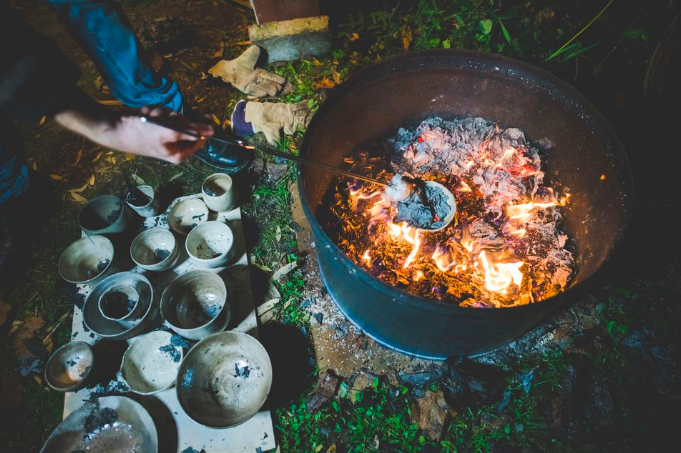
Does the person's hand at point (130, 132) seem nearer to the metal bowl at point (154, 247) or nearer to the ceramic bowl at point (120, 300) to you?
the metal bowl at point (154, 247)

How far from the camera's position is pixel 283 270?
359cm

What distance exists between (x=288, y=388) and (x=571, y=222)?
3.12m

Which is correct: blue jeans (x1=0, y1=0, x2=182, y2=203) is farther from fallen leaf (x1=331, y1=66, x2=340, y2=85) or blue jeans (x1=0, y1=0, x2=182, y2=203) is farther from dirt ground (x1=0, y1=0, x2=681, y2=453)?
fallen leaf (x1=331, y1=66, x2=340, y2=85)

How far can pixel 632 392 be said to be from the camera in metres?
2.91

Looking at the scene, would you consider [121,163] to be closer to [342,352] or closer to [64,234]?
[64,234]

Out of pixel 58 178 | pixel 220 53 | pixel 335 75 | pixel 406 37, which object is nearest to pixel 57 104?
pixel 58 178

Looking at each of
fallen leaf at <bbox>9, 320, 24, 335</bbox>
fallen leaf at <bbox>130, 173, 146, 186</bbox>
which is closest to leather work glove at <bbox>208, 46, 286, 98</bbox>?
fallen leaf at <bbox>130, 173, 146, 186</bbox>

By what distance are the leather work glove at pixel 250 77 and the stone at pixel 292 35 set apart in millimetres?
194

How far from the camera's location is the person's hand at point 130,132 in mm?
2400

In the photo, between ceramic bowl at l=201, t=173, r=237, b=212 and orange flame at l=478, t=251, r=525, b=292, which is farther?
ceramic bowl at l=201, t=173, r=237, b=212

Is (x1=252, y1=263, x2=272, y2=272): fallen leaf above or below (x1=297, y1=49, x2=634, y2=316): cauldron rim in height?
below

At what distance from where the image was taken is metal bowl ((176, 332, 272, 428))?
273cm

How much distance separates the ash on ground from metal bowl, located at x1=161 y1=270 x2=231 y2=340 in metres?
1.22

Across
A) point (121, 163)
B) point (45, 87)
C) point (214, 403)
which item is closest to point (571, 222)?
point (214, 403)
